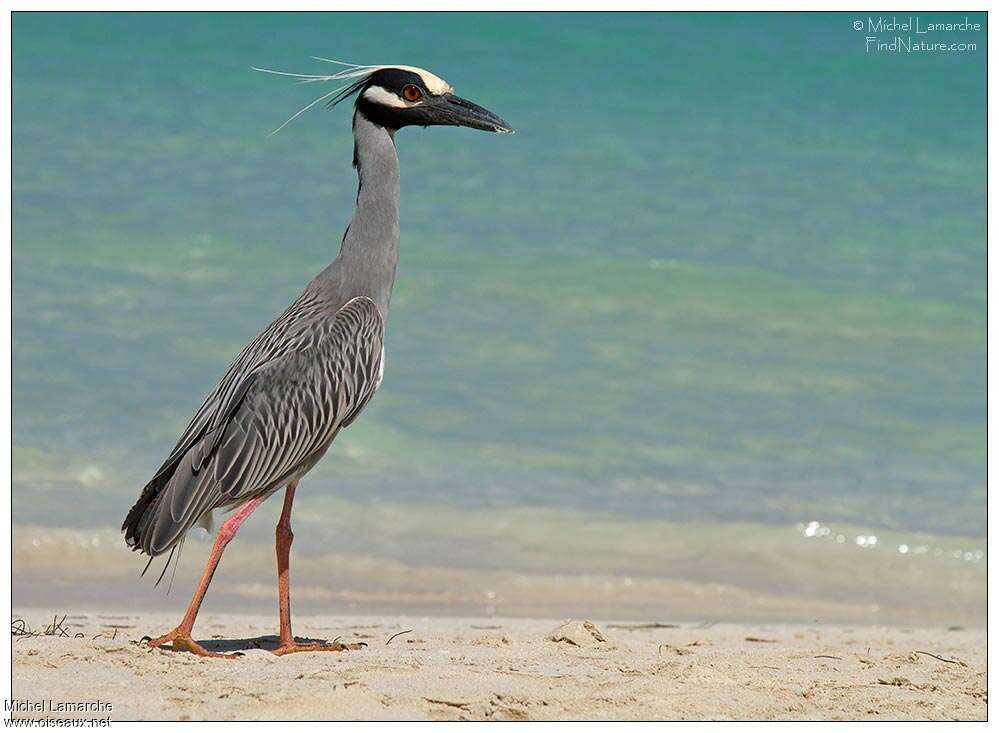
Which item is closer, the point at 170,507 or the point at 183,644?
the point at 183,644

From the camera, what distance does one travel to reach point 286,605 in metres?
6.70

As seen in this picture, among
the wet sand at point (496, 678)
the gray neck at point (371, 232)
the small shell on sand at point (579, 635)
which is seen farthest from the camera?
the gray neck at point (371, 232)

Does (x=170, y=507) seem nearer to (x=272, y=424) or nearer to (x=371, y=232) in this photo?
(x=272, y=424)

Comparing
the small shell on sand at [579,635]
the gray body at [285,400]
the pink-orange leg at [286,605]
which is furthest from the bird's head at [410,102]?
the small shell on sand at [579,635]

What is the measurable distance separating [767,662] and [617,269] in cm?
1286

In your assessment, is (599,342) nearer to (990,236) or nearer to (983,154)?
(990,236)

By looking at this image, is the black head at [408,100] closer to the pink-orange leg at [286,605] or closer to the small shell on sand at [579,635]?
the pink-orange leg at [286,605]

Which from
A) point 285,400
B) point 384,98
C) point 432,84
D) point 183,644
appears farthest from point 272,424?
point 432,84

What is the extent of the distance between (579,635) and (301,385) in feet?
A: 5.97

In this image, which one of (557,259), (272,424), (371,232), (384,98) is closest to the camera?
(272,424)

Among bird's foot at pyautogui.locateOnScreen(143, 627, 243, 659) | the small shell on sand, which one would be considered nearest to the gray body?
bird's foot at pyautogui.locateOnScreen(143, 627, 243, 659)

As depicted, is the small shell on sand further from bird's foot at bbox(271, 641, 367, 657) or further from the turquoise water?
the turquoise water

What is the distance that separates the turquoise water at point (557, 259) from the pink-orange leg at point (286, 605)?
12.9 ft

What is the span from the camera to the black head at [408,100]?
765cm
